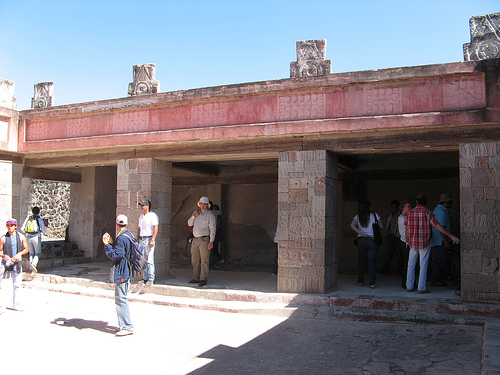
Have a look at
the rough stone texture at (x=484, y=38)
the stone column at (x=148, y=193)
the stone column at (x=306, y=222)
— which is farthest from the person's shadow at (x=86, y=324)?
the rough stone texture at (x=484, y=38)

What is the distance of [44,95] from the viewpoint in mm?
10547

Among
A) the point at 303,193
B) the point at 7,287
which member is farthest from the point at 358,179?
the point at 7,287

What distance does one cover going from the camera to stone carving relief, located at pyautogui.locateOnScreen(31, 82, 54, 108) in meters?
10.5

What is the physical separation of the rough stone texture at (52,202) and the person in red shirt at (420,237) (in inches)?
707

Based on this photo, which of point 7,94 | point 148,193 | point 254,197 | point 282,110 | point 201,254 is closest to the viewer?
point 282,110

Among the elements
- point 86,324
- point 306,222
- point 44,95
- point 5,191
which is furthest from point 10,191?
point 306,222

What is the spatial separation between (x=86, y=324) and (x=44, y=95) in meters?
6.19

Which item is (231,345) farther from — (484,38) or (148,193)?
(484,38)

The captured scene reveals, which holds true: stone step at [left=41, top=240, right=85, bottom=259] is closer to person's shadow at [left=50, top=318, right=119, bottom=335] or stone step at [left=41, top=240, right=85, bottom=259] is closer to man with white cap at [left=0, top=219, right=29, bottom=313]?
man with white cap at [left=0, top=219, right=29, bottom=313]

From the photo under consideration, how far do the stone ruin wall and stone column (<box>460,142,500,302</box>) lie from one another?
62.4 feet

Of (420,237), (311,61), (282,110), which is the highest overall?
(311,61)

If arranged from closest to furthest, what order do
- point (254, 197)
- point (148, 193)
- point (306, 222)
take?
point (306, 222), point (148, 193), point (254, 197)

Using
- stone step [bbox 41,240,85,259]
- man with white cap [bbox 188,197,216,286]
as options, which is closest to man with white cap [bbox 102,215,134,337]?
man with white cap [bbox 188,197,216,286]

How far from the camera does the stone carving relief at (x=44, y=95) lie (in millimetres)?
10453
